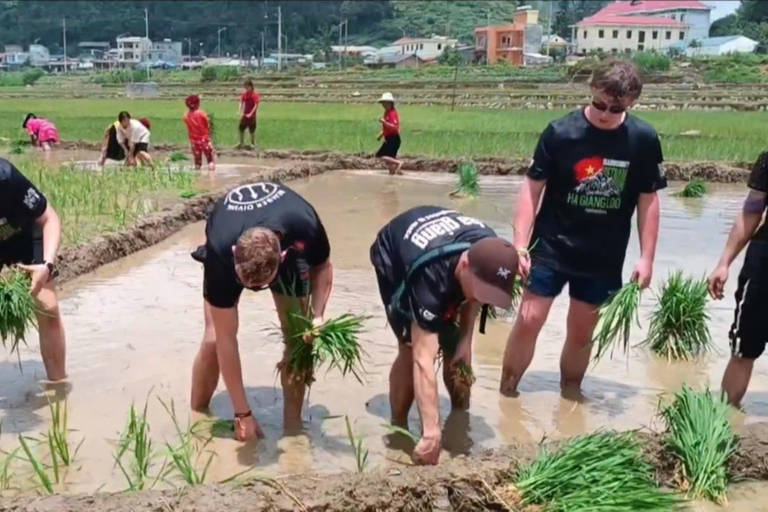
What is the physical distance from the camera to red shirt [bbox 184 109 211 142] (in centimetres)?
1446

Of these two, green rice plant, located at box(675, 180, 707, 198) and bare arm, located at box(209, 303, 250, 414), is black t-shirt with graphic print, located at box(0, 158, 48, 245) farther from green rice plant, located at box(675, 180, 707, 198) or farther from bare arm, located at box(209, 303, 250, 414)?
green rice plant, located at box(675, 180, 707, 198)

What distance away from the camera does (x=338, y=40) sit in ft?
405

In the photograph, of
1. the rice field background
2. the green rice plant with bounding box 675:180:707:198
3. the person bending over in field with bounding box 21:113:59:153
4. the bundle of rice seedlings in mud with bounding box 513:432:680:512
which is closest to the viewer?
the bundle of rice seedlings in mud with bounding box 513:432:680:512

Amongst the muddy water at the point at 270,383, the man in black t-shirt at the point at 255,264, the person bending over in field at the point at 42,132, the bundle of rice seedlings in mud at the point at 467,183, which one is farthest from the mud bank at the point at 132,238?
the person bending over in field at the point at 42,132

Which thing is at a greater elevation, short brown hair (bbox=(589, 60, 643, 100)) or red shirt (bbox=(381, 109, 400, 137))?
short brown hair (bbox=(589, 60, 643, 100))

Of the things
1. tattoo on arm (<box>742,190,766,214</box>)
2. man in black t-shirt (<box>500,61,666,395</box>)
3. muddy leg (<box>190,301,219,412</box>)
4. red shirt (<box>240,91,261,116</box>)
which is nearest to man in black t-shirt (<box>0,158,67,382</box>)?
muddy leg (<box>190,301,219,412</box>)

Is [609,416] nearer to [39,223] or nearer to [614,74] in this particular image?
[614,74]

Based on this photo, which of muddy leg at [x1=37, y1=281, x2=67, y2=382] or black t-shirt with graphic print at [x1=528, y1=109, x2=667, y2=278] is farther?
muddy leg at [x1=37, y1=281, x2=67, y2=382]

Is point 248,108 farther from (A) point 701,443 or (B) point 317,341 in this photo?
(A) point 701,443

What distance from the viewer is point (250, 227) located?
3854mm

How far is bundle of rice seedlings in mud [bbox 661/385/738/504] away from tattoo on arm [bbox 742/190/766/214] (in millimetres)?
1085

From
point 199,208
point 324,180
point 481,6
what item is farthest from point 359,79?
point 481,6

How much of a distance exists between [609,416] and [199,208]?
7.05 m

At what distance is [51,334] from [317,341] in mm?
1696
